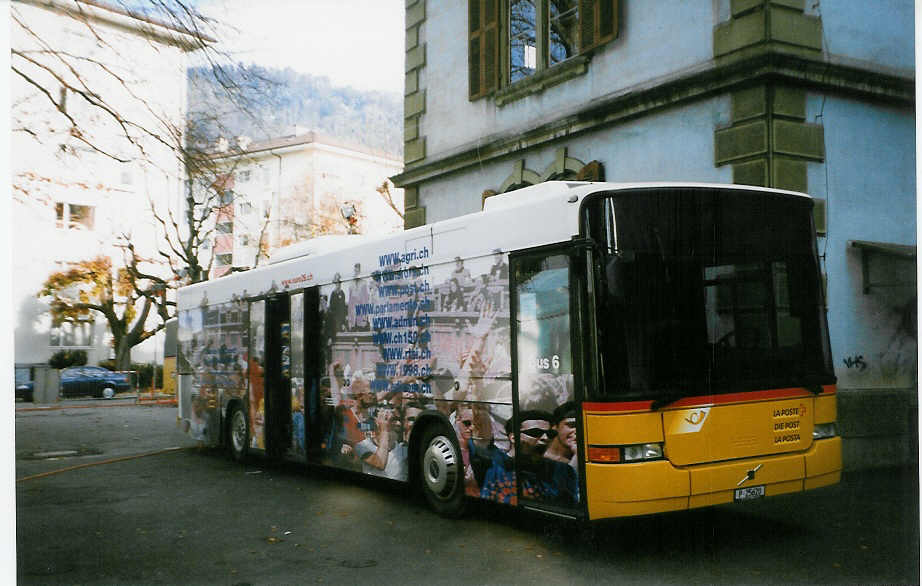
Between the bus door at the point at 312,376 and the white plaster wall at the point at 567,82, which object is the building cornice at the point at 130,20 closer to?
the bus door at the point at 312,376

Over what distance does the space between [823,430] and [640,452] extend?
1.73 meters

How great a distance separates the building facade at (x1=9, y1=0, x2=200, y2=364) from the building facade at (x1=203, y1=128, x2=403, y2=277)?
84cm

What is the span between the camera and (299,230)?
20.8 meters

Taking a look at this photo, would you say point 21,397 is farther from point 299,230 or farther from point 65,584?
point 299,230

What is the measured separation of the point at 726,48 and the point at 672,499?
6.40m

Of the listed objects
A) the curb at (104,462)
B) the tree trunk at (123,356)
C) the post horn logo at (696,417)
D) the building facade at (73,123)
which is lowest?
the curb at (104,462)

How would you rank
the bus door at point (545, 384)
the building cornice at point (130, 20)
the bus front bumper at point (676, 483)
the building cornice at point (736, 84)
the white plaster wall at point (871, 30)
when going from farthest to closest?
1. the building cornice at point (736, 84)
2. the building cornice at point (130, 20)
3. the white plaster wall at point (871, 30)
4. the bus door at point (545, 384)
5. the bus front bumper at point (676, 483)

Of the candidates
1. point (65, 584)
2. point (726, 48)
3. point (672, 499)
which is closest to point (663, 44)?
point (726, 48)

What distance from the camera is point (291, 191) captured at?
1650cm

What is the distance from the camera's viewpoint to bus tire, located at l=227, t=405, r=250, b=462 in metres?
12.4

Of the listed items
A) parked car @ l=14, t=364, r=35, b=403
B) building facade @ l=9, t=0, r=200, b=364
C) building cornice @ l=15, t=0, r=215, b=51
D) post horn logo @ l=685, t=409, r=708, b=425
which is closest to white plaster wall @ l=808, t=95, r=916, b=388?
post horn logo @ l=685, t=409, r=708, b=425

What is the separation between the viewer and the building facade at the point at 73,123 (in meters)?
7.75

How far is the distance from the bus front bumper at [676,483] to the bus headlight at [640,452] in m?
0.04

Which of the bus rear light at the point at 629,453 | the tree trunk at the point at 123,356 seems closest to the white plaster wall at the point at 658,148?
the bus rear light at the point at 629,453
